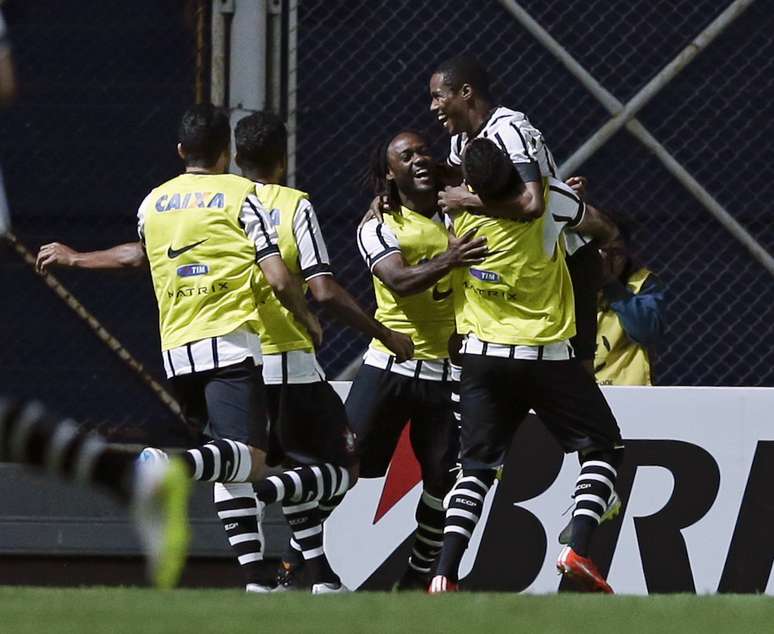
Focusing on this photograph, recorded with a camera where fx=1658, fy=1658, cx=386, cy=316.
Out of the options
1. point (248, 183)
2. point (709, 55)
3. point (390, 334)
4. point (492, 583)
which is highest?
point (709, 55)

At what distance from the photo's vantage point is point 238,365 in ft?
20.7

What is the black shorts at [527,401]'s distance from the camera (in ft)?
20.6

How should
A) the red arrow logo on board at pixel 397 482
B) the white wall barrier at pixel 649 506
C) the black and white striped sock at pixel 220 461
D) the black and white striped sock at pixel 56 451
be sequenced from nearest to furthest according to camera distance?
1. the black and white striped sock at pixel 56 451
2. the black and white striped sock at pixel 220 461
3. the white wall barrier at pixel 649 506
4. the red arrow logo on board at pixel 397 482

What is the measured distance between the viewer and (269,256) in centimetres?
630

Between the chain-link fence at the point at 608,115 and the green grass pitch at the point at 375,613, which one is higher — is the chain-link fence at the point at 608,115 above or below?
above

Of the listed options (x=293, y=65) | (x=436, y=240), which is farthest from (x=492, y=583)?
(x=293, y=65)

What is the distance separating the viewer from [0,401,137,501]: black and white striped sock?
4137 mm

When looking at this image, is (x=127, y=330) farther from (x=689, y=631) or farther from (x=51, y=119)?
(x=689, y=631)

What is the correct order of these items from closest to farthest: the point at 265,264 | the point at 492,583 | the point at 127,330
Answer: the point at 265,264
the point at 492,583
the point at 127,330

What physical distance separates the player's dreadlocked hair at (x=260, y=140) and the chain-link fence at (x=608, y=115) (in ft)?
6.48

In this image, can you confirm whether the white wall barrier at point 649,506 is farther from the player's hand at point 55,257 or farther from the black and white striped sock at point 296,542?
the player's hand at point 55,257

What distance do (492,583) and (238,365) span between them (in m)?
1.83

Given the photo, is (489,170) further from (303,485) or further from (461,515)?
(303,485)

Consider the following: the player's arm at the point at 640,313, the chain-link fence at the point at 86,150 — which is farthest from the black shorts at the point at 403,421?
the chain-link fence at the point at 86,150
